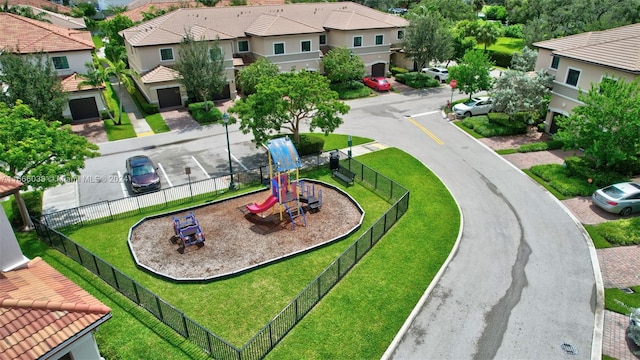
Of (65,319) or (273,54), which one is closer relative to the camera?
(65,319)

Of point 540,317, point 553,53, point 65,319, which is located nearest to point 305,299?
point 65,319

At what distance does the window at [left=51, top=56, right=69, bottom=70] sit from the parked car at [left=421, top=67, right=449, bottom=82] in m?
38.6

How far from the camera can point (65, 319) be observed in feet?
34.2

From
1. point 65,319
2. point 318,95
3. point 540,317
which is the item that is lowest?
point 540,317

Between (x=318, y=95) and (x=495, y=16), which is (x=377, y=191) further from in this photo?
(x=495, y=16)

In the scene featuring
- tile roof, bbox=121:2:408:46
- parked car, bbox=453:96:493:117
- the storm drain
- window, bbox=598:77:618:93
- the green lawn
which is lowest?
the storm drain

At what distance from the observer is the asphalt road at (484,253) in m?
14.7

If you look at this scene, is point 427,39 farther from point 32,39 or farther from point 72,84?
point 32,39

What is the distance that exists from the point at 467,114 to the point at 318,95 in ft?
56.4

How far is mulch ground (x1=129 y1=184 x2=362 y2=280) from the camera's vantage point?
18.2 m

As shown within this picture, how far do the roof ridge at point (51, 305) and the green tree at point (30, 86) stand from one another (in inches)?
876

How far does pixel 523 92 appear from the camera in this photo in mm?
32656

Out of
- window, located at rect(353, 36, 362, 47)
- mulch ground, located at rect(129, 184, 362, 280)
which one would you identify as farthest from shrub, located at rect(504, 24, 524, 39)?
mulch ground, located at rect(129, 184, 362, 280)

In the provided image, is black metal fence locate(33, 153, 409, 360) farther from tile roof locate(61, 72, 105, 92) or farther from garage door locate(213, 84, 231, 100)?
garage door locate(213, 84, 231, 100)
